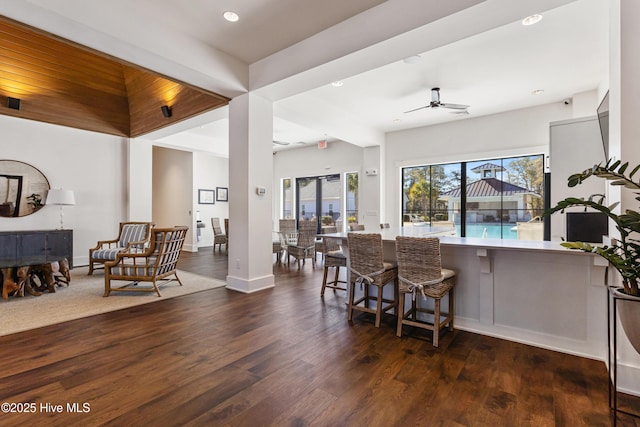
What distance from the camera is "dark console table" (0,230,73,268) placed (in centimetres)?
502

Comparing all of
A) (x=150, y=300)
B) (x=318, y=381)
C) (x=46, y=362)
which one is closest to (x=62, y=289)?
(x=150, y=300)

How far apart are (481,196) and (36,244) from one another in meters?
8.66

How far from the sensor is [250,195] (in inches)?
171

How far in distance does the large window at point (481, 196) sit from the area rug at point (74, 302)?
5.06 meters

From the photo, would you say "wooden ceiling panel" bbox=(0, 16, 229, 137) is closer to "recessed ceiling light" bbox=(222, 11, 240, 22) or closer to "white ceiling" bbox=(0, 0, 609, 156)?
Answer: "white ceiling" bbox=(0, 0, 609, 156)

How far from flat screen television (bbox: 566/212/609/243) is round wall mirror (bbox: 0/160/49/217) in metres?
8.21

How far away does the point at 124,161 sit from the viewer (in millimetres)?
6812

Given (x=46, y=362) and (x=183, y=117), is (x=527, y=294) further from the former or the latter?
(x=183, y=117)

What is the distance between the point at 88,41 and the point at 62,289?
3365 millimetres

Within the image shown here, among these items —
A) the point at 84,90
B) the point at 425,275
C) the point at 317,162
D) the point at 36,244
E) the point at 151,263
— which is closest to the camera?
the point at 425,275

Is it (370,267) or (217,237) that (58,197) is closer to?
(217,237)

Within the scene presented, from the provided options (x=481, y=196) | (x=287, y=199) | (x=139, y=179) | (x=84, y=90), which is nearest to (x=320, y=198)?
(x=287, y=199)

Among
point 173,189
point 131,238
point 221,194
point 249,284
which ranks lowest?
point 249,284

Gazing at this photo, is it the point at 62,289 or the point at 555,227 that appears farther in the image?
the point at 555,227
